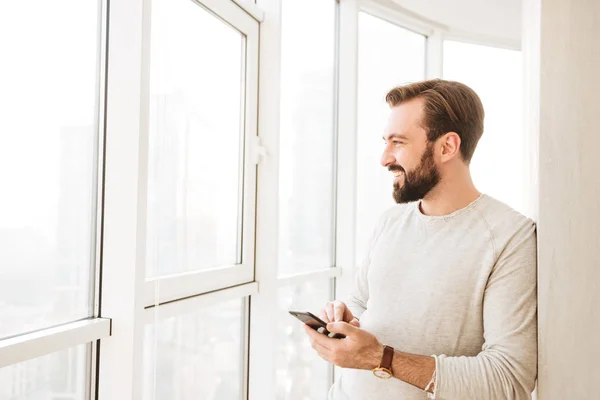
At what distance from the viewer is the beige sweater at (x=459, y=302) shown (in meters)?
1.37

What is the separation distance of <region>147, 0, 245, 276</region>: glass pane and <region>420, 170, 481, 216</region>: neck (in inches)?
31.3

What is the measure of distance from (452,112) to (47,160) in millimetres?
1128

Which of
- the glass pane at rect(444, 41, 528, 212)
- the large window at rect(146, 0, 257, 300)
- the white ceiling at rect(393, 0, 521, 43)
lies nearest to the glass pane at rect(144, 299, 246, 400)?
the large window at rect(146, 0, 257, 300)

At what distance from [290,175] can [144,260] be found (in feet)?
3.89

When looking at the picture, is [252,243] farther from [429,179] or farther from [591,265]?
[591,265]

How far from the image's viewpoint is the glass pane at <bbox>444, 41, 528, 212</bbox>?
3.73 m

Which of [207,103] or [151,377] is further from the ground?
[207,103]

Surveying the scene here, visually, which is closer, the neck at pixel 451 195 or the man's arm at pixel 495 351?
the man's arm at pixel 495 351

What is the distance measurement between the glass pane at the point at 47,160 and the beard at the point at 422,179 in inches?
35.3

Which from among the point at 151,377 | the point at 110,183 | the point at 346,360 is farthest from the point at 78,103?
the point at 346,360

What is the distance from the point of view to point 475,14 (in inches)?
125

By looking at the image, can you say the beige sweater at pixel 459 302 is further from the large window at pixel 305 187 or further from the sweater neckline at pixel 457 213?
the large window at pixel 305 187

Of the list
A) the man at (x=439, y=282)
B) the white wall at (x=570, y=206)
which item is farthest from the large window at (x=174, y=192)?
the white wall at (x=570, y=206)

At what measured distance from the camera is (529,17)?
160cm
